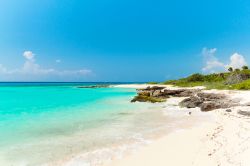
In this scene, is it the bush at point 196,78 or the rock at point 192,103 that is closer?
the rock at point 192,103

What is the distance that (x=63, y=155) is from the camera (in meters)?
8.85

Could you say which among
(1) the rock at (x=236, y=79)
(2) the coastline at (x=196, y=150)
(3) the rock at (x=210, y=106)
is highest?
(1) the rock at (x=236, y=79)

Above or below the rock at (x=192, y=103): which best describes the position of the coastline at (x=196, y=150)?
below

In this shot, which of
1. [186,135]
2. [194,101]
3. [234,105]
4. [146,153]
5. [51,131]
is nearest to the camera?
[146,153]

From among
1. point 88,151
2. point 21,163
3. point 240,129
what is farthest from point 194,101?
point 21,163

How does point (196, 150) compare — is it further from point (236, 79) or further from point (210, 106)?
point (236, 79)

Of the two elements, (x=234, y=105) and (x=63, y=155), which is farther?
(x=234, y=105)

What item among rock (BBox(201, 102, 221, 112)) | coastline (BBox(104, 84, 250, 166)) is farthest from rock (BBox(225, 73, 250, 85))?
coastline (BBox(104, 84, 250, 166))

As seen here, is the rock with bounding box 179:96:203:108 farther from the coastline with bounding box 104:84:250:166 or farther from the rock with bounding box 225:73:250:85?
the rock with bounding box 225:73:250:85

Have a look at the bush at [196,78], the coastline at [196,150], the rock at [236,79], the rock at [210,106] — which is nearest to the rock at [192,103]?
the rock at [210,106]

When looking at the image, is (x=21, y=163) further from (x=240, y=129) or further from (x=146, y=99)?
(x=146, y=99)

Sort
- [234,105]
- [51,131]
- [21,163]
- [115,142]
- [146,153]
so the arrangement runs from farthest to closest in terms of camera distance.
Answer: [234,105], [51,131], [115,142], [146,153], [21,163]

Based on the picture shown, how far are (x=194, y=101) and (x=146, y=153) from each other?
52.7 feet

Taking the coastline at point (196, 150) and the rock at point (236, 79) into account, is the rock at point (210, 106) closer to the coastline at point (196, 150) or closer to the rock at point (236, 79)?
the coastline at point (196, 150)
